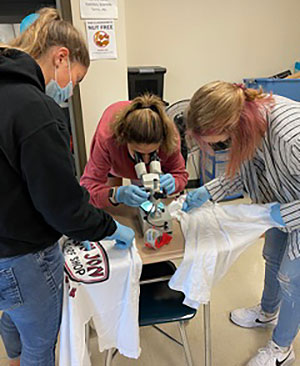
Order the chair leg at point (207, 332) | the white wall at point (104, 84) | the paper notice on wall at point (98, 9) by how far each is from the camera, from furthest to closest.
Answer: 1. the white wall at point (104, 84)
2. the paper notice on wall at point (98, 9)
3. the chair leg at point (207, 332)

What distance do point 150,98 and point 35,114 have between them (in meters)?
0.76

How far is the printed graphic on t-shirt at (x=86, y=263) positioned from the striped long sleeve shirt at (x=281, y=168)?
2.19 feet

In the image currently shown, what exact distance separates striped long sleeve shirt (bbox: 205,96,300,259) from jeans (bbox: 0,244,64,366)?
0.81 metres

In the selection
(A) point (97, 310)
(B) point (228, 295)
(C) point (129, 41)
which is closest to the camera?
(A) point (97, 310)

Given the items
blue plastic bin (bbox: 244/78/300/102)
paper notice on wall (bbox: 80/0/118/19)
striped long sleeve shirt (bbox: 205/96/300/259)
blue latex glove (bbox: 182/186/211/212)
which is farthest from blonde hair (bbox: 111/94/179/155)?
blue plastic bin (bbox: 244/78/300/102)

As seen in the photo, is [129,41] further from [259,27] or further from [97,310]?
[97,310]

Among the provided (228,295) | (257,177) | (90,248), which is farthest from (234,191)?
(228,295)

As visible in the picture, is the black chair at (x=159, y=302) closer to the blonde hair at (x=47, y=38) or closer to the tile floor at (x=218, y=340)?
the tile floor at (x=218, y=340)

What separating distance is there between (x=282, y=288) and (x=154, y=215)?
0.66 metres

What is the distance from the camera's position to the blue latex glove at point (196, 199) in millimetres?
1326

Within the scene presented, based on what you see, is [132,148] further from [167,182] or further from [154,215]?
[154,215]

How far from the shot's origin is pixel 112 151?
1.45 m

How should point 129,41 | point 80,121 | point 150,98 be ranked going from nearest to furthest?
point 150,98, point 80,121, point 129,41

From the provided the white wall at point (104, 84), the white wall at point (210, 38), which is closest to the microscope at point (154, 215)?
the white wall at point (104, 84)
